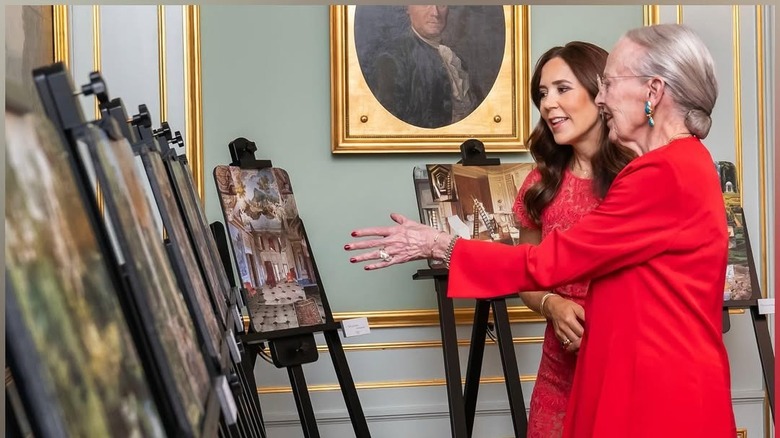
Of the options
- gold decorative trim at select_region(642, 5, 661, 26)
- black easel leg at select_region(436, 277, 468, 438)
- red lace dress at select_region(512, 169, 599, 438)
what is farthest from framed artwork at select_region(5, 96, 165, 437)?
gold decorative trim at select_region(642, 5, 661, 26)

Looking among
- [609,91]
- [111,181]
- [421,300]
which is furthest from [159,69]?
[111,181]

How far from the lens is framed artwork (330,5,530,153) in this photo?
4.93 meters

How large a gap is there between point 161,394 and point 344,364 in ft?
9.37

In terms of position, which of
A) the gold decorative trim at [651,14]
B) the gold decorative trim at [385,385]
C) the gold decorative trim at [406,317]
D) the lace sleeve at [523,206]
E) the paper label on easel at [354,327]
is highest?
the gold decorative trim at [651,14]

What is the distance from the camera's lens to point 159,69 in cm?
476

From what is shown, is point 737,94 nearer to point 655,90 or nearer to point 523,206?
point 523,206

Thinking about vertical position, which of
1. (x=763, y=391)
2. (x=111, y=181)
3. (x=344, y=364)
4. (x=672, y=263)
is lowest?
(x=763, y=391)

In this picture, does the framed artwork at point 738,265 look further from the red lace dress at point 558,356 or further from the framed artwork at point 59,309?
the framed artwork at point 59,309

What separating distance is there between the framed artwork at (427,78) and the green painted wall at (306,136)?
0.29 ft

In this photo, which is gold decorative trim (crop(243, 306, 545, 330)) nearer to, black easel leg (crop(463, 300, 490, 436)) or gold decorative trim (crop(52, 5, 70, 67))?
black easel leg (crop(463, 300, 490, 436))

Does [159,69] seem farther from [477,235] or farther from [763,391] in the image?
[763,391]

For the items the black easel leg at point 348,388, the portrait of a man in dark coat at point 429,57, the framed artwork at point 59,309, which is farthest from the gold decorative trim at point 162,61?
the framed artwork at point 59,309

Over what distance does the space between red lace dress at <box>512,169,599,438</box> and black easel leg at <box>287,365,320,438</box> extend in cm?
103

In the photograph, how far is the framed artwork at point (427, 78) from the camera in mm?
4934
